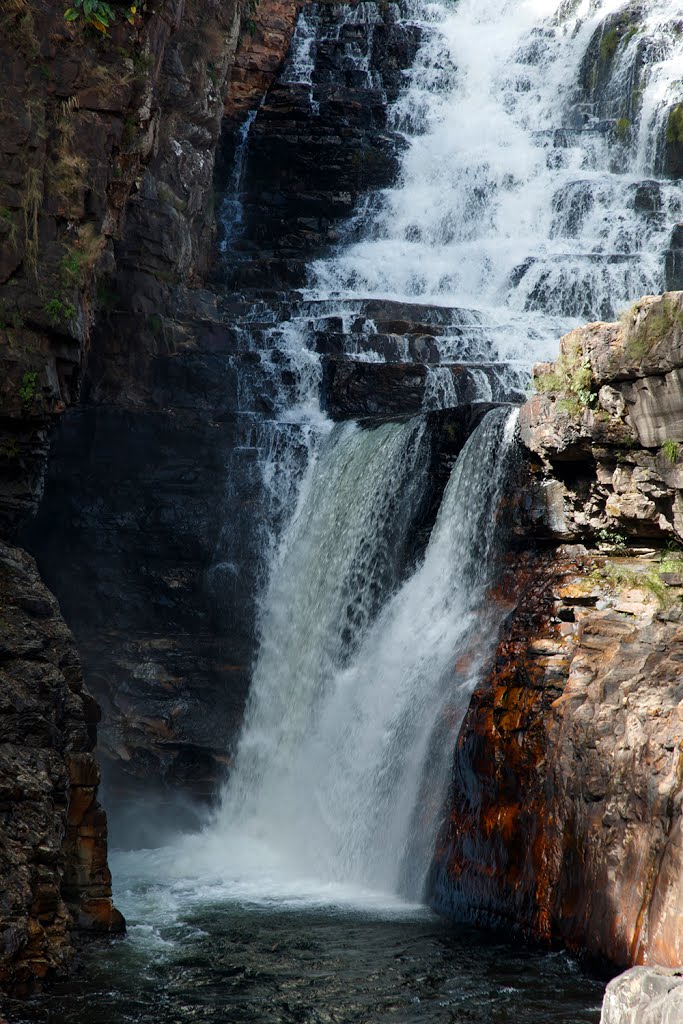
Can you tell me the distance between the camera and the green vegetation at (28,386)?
1262cm

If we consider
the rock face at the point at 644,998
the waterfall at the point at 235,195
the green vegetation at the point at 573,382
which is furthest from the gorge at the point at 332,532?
the rock face at the point at 644,998

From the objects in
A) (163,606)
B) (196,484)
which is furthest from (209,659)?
(196,484)

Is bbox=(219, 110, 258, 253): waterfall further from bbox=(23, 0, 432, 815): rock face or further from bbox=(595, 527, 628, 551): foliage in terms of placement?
bbox=(595, 527, 628, 551): foliage

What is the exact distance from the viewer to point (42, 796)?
31.4ft

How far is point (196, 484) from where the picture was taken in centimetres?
1798

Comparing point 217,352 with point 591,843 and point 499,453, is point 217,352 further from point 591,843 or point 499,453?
point 591,843

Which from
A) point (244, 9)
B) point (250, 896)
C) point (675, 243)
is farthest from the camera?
point (244, 9)

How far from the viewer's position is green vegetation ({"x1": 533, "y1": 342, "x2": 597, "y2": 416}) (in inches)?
470

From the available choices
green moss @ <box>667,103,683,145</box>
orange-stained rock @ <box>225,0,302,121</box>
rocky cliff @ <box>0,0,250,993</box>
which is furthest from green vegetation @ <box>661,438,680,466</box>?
orange-stained rock @ <box>225,0,302,121</box>

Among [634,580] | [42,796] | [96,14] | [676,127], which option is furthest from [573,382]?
[676,127]

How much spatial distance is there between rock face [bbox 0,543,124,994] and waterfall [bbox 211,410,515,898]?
12.0ft

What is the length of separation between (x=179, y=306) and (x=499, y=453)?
7.88m

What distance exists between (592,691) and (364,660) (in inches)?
198

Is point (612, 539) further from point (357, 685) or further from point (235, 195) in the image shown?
point (235, 195)
